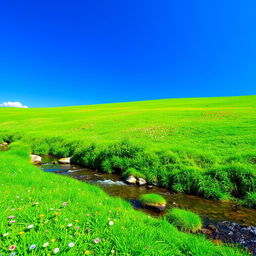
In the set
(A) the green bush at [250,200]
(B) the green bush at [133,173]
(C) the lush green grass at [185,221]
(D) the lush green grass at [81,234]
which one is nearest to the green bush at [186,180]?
(B) the green bush at [133,173]

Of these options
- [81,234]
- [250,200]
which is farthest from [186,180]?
[81,234]

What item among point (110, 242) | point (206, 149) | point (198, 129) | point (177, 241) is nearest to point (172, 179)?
point (206, 149)

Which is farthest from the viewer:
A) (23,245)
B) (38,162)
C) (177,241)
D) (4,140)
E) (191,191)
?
(4,140)

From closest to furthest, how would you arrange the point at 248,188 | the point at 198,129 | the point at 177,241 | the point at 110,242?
1. the point at 110,242
2. the point at 177,241
3. the point at 248,188
4. the point at 198,129

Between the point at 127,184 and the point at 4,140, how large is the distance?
28587mm

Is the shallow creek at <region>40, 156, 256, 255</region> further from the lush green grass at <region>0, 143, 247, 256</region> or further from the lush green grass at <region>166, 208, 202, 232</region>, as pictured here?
the lush green grass at <region>0, 143, 247, 256</region>

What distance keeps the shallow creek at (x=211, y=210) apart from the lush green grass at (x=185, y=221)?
0.34m

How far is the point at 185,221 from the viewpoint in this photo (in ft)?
20.7

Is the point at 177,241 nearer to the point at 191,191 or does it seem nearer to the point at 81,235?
the point at 81,235

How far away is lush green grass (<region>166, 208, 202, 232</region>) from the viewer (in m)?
6.14

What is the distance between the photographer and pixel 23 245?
126 inches

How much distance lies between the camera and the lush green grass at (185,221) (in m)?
6.14

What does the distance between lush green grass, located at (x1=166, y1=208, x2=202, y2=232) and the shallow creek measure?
344 mm

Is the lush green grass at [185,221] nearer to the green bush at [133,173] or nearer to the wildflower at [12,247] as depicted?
the green bush at [133,173]
